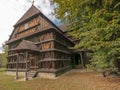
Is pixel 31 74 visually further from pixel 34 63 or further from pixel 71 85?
pixel 71 85

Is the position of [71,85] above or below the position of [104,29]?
below

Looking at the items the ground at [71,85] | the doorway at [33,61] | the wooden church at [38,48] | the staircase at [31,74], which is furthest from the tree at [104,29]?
the doorway at [33,61]

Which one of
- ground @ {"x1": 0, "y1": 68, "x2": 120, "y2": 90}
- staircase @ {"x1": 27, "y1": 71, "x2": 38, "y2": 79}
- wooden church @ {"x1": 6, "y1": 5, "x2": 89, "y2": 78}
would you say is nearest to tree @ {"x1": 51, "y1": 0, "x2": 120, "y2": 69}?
ground @ {"x1": 0, "y1": 68, "x2": 120, "y2": 90}

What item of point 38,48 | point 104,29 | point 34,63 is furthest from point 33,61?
point 104,29

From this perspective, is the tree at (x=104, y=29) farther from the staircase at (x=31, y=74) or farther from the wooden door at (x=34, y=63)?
the wooden door at (x=34, y=63)

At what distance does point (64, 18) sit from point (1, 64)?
3888cm

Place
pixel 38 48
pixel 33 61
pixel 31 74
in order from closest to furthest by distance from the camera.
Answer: pixel 31 74 → pixel 38 48 → pixel 33 61

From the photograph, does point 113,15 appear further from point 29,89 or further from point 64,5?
point 29,89

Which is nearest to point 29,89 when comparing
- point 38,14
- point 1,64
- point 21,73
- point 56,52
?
point 56,52

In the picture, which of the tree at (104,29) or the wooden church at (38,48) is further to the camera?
the wooden church at (38,48)

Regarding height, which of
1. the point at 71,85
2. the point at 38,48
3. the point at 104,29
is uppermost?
the point at 104,29

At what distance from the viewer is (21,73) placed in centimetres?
2028

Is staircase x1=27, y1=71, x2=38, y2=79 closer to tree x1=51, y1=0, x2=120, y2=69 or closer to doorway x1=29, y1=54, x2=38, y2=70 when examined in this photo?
doorway x1=29, y1=54, x2=38, y2=70

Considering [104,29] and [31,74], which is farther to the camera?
[31,74]
